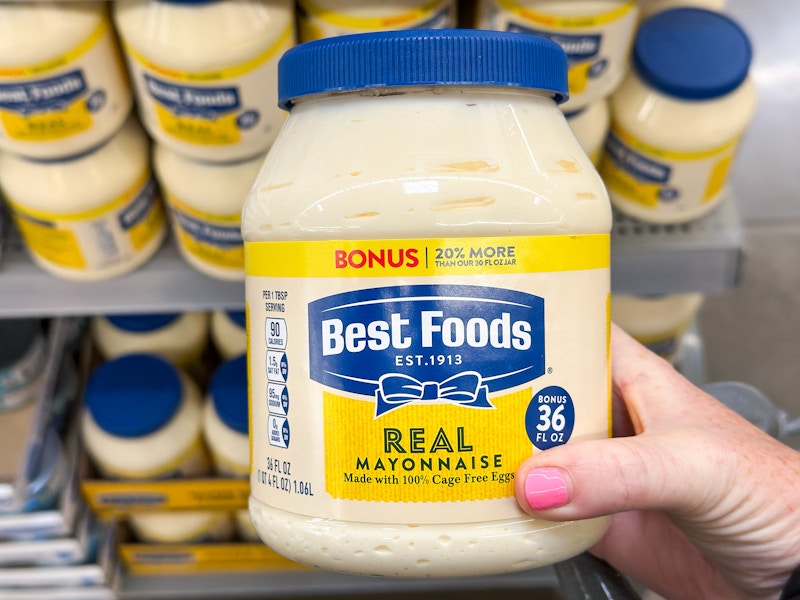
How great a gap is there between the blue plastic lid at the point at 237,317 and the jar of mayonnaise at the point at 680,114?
582mm

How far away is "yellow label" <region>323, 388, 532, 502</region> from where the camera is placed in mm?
490

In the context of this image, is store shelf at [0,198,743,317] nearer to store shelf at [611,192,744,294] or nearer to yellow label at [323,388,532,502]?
store shelf at [611,192,744,294]

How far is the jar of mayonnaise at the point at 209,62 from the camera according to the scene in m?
0.71

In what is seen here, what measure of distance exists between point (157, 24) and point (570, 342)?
514mm

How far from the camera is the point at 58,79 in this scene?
29.2 inches

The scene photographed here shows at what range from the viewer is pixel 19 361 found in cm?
109

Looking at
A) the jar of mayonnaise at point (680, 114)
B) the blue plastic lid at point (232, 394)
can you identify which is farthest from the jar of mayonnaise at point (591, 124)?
the blue plastic lid at point (232, 394)

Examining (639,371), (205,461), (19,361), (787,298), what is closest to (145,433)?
(205,461)

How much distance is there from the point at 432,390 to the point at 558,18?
44cm

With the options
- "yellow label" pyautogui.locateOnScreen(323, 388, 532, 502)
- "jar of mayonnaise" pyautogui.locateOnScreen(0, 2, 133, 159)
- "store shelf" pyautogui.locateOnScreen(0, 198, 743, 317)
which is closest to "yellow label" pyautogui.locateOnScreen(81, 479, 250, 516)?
"store shelf" pyautogui.locateOnScreen(0, 198, 743, 317)

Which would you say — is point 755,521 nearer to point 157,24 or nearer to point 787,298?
point 157,24

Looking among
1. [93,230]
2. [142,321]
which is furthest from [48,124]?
[142,321]

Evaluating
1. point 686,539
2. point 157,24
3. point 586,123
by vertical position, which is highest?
point 157,24

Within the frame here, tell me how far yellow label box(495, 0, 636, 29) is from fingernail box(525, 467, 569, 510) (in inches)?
18.4
